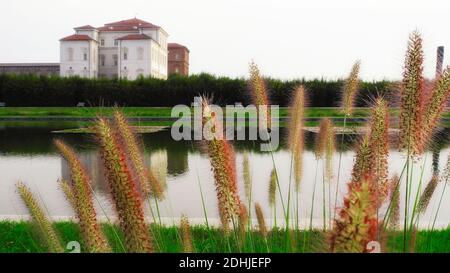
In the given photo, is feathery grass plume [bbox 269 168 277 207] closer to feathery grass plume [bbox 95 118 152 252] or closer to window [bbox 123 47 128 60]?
feathery grass plume [bbox 95 118 152 252]

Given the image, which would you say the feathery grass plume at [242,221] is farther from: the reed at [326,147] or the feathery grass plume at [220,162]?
the reed at [326,147]

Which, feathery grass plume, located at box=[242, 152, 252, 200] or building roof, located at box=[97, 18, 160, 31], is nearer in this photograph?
feathery grass plume, located at box=[242, 152, 252, 200]

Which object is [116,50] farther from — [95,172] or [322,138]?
[322,138]

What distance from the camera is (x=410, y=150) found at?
5.99 feet

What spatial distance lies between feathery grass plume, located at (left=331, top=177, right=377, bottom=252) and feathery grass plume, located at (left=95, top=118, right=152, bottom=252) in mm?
595

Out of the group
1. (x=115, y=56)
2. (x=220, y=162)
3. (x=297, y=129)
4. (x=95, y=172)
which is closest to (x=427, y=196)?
(x=297, y=129)

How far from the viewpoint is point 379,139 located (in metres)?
1.71

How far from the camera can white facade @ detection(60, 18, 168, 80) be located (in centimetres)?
5138

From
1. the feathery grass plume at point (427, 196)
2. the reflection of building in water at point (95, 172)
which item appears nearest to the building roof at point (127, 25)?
the reflection of building in water at point (95, 172)

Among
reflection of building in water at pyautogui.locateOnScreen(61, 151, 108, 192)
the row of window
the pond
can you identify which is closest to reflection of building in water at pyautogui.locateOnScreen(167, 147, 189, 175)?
the pond

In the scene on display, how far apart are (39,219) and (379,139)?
3.46ft
